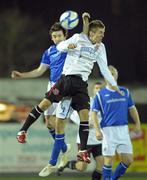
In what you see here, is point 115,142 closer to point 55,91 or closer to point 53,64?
point 53,64

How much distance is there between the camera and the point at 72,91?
13.1m

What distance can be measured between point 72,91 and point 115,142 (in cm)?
235

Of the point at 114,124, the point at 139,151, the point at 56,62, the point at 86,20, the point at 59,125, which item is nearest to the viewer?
the point at 86,20

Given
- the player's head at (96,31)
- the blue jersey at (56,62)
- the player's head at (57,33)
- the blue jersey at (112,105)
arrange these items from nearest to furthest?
the player's head at (96,31) < the player's head at (57,33) < the blue jersey at (56,62) < the blue jersey at (112,105)

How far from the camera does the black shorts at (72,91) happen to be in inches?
516

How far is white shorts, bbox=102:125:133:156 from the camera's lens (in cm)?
1507

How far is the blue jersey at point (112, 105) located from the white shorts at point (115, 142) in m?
0.13

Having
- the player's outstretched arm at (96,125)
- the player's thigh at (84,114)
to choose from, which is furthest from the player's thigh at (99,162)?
the player's thigh at (84,114)

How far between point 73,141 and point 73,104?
309 inches

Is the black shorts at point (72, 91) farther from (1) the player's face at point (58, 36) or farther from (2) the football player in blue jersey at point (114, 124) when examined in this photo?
(2) the football player in blue jersey at point (114, 124)

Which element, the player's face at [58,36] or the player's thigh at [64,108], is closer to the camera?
the player's thigh at [64,108]

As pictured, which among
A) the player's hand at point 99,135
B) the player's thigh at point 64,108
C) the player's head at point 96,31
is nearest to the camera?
the player's head at point 96,31

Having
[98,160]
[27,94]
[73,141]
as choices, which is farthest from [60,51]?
[27,94]

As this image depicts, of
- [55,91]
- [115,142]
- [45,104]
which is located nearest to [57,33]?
[55,91]
